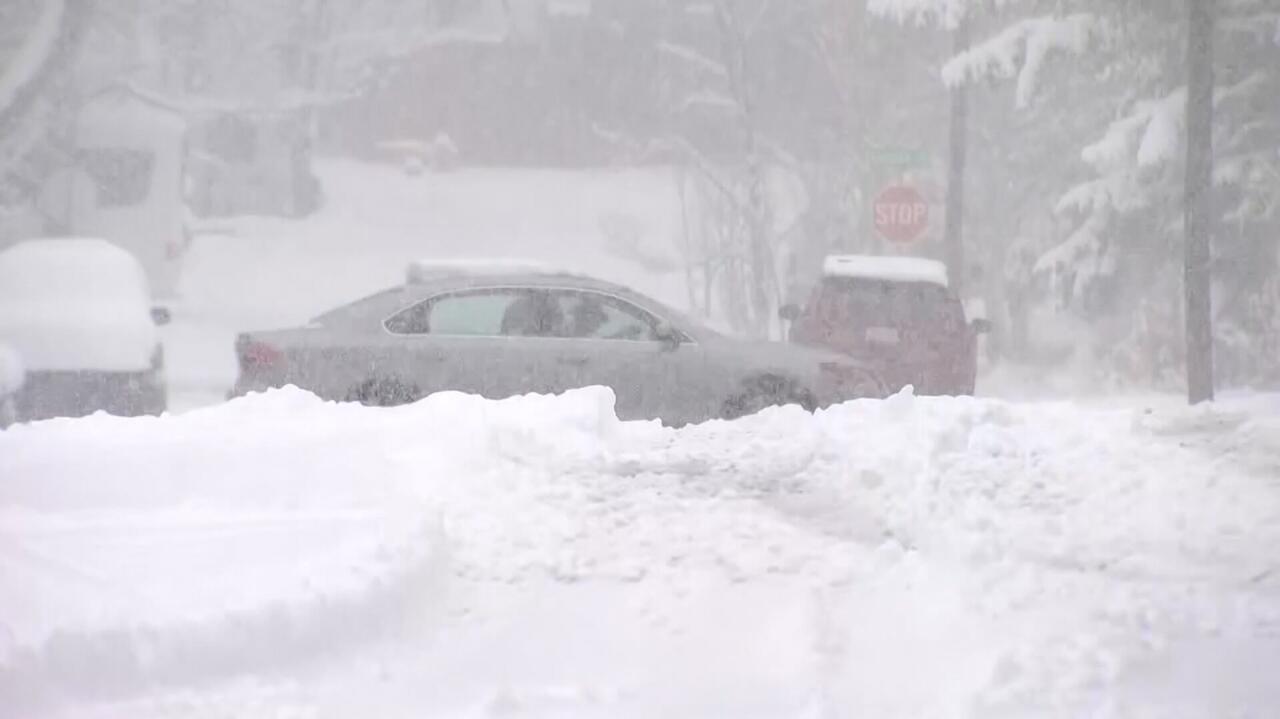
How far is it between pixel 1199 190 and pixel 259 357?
8.94 m

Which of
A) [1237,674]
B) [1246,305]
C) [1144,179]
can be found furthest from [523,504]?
[1246,305]

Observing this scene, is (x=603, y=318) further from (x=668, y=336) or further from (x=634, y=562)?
(x=634, y=562)

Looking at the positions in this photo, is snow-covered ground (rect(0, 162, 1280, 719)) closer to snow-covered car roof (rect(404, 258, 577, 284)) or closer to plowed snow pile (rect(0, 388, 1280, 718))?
plowed snow pile (rect(0, 388, 1280, 718))

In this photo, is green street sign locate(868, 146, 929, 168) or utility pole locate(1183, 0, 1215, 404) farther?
green street sign locate(868, 146, 929, 168)

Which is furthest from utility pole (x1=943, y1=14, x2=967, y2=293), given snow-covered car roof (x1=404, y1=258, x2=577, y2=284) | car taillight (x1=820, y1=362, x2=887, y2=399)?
car taillight (x1=820, y1=362, x2=887, y2=399)

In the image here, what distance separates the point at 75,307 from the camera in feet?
41.2

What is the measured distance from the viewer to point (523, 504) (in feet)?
20.8

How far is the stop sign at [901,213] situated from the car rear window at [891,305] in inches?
175

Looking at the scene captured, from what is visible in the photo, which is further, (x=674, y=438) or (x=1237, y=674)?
(x=674, y=438)

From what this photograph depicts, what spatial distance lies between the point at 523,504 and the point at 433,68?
33.1 metres

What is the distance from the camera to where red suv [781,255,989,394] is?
13.8 m

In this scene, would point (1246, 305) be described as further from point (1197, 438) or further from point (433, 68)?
point (433, 68)

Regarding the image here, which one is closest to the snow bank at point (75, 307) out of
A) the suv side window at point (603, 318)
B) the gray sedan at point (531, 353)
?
the gray sedan at point (531, 353)

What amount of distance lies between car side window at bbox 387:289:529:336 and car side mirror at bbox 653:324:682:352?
1.01m
